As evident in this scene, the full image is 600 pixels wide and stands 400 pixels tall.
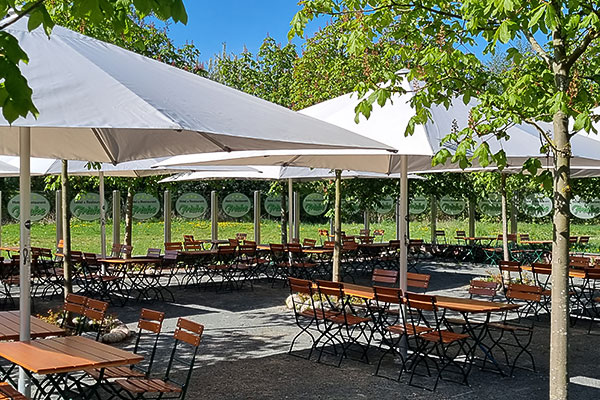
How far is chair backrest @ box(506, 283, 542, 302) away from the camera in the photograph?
888 cm

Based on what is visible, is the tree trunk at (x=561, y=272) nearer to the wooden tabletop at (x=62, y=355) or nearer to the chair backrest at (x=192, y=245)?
the wooden tabletop at (x=62, y=355)

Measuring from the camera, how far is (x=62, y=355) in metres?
5.29

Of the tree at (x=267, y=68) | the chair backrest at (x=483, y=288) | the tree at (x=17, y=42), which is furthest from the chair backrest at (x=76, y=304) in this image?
the tree at (x=267, y=68)

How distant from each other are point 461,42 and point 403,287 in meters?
3.50

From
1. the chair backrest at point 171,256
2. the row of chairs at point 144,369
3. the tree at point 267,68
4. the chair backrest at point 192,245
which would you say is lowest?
the row of chairs at point 144,369

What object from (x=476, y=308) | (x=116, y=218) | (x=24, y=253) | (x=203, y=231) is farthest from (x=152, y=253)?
(x=203, y=231)

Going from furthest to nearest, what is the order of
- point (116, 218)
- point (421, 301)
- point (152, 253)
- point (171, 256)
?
point (116, 218) < point (152, 253) < point (171, 256) < point (421, 301)

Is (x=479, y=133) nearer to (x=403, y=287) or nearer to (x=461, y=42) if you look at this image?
(x=461, y=42)

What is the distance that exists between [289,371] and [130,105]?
14.4 feet

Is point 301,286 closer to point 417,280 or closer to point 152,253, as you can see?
point 417,280

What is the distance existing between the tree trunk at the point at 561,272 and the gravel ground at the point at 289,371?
2114 mm

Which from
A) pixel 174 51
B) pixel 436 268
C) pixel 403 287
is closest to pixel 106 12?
pixel 403 287

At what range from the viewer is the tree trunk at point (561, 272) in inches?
196

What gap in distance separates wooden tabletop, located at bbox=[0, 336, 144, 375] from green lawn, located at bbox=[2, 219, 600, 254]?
17.5m
